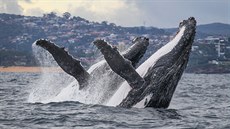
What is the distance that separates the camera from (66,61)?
15305 millimetres

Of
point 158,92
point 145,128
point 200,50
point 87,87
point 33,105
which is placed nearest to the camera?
point 145,128

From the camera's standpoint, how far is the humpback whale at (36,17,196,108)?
1411 centimetres

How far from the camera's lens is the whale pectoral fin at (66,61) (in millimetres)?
14953

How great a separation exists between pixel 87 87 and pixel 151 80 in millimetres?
2019

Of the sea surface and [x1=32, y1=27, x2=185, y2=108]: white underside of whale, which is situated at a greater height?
[x1=32, y1=27, x2=185, y2=108]: white underside of whale

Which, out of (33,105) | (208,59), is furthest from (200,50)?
(33,105)

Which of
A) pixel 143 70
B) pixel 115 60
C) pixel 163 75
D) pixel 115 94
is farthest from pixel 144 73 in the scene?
pixel 115 60

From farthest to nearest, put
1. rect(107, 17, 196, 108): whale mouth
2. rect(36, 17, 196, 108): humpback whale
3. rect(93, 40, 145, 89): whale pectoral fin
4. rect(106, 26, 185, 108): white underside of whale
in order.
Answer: rect(106, 26, 185, 108): white underside of whale, rect(107, 17, 196, 108): whale mouth, rect(36, 17, 196, 108): humpback whale, rect(93, 40, 145, 89): whale pectoral fin

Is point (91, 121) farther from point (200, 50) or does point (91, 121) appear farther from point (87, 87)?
point (200, 50)

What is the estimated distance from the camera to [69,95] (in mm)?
16312

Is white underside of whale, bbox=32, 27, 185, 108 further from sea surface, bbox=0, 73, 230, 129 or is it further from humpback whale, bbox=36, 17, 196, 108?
sea surface, bbox=0, 73, 230, 129

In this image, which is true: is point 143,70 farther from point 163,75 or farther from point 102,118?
point 102,118

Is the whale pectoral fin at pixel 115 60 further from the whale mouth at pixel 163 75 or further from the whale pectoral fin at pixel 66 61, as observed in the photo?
the whale pectoral fin at pixel 66 61

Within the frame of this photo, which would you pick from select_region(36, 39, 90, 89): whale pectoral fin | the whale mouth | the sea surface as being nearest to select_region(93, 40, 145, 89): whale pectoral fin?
the whale mouth
